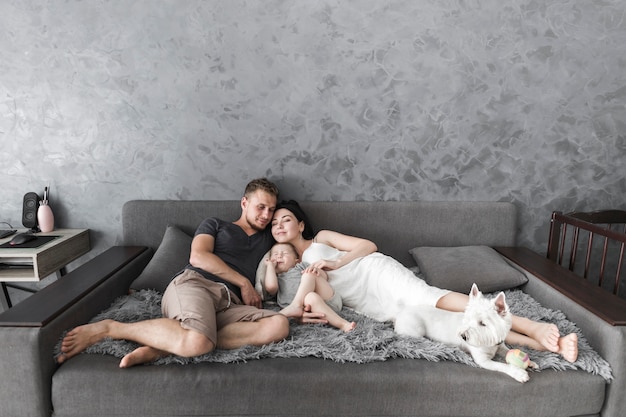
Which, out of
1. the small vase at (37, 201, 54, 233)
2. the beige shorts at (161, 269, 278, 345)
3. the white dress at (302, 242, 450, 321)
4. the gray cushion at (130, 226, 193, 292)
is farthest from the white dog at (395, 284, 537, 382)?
the small vase at (37, 201, 54, 233)

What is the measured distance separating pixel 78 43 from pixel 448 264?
232 cm

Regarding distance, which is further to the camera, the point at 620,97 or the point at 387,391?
the point at 620,97

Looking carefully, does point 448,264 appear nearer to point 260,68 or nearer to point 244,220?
point 244,220

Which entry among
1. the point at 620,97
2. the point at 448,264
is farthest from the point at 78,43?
the point at 620,97

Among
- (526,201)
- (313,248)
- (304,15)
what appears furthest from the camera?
(526,201)

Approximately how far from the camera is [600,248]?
8.95 ft

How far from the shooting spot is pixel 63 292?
1811 mm

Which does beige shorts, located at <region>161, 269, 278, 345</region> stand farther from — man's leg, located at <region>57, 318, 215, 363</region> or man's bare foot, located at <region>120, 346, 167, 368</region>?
man's bare foot, located at <region>120, 346, 167, 368</region>

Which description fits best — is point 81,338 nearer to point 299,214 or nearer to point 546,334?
point 299,214

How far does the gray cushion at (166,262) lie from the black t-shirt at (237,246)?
0.58 feet

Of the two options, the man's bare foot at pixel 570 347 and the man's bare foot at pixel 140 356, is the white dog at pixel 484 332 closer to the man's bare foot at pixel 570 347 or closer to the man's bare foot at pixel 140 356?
the man's bare foot at pixel 570 347

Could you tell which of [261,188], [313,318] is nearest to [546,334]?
[313,318]

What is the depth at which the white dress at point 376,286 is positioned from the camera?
6.46ft

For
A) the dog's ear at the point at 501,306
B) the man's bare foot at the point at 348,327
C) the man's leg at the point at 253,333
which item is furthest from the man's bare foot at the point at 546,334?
the man's leg at the point at 253,333
